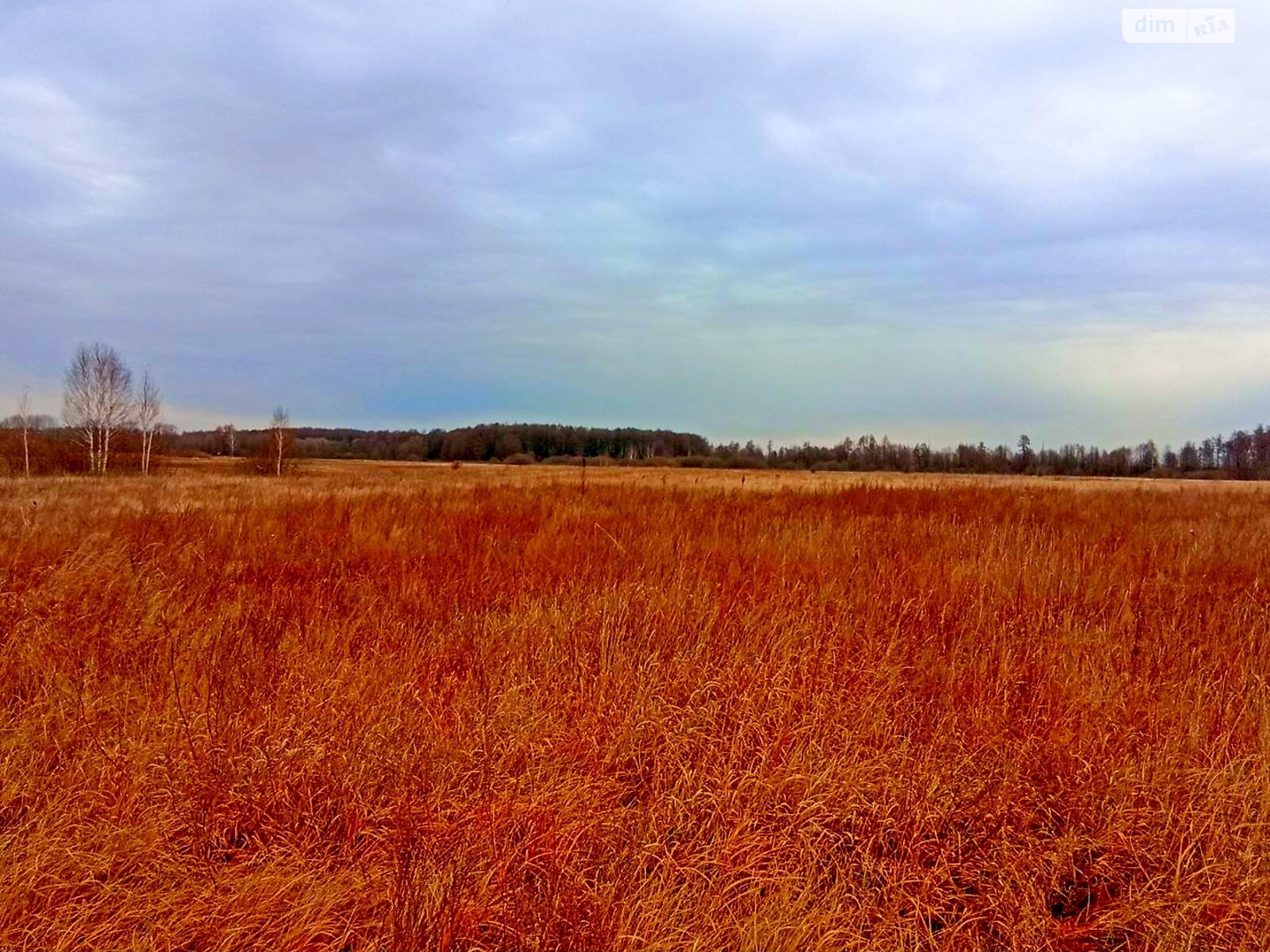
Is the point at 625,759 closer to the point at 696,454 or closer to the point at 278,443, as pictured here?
the point at 278,443

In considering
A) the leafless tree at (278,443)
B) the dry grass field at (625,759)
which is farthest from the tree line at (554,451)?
the dry grass field at (625,759)

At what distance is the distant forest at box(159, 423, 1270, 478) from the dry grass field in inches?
3383

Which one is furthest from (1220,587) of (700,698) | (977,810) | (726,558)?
(700,698)

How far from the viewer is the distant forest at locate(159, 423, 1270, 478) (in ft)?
321

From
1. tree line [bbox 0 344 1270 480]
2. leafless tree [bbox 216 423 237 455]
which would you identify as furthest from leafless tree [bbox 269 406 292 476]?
leafless tree [bbox 216 423 237 455]

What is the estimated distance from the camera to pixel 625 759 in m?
2.84

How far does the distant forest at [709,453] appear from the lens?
9775 cm

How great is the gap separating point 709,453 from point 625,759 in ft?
387

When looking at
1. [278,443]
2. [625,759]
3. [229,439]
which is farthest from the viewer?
[229,439]

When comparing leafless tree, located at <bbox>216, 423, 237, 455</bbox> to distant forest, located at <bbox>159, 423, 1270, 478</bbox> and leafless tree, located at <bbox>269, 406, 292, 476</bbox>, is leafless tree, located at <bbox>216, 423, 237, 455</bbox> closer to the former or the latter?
distant forest, located at <bbox>159, 423, 1270, 478</bbox>

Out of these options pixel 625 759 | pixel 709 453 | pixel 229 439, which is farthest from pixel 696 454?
pixel 625 759

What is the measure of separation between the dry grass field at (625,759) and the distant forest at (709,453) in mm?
85923

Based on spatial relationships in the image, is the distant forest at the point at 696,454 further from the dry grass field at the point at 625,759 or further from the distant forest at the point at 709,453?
the dry grass field at the point at 625,759

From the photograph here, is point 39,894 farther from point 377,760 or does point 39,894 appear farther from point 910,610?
point 910,610
